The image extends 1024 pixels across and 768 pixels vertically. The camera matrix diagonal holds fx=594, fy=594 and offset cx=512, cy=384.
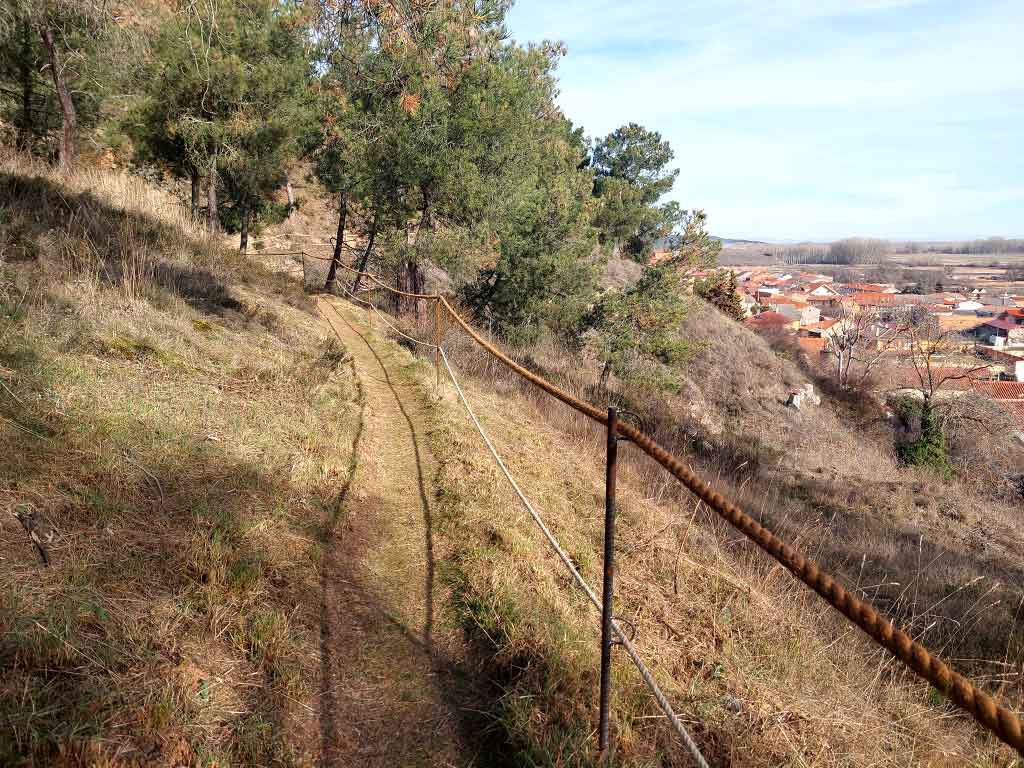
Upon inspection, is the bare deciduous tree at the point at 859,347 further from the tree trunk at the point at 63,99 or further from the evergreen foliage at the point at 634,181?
the tree trunk at the point at 63,99

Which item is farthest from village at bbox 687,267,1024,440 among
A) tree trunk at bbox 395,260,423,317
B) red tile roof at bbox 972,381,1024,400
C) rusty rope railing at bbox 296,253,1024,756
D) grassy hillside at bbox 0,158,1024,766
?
rusty rope railing at bbox 296,253,1024,756

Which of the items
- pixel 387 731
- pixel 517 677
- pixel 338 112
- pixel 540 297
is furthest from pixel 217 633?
pixel 540 297

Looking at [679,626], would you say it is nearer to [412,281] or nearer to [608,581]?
[608,581]

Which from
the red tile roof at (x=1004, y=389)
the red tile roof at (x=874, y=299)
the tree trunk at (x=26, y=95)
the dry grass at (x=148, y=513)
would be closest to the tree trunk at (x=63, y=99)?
the tree trunk at (x=26, y=95)

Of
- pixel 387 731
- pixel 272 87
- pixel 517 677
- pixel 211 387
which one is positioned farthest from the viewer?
pixel 272 87

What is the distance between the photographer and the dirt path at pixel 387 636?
2.49 meters

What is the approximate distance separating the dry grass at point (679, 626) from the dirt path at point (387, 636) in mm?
214

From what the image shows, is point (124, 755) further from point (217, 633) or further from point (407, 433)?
point (407, 433)

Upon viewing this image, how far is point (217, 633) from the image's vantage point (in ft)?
8.78

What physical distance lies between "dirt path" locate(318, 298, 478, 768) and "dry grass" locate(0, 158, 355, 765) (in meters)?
0.13

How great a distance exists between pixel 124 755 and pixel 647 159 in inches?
1592

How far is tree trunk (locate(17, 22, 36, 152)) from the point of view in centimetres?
1087

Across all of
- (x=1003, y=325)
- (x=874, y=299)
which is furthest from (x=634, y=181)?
(x=1003, y=325)

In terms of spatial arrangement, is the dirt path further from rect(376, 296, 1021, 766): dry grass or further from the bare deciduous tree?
the bare deciduous tree
